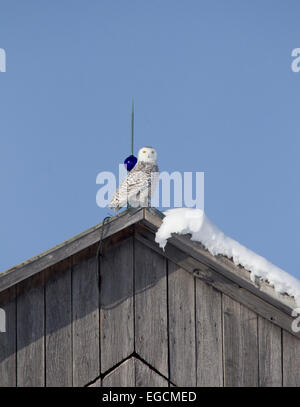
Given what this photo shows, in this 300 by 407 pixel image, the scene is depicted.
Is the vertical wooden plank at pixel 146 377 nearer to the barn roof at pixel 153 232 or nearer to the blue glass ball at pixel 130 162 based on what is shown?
the barn roof at pixel 153 232

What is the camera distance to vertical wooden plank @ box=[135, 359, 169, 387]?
454 cm

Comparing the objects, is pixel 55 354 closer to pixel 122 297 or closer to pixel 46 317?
pixel 46 317

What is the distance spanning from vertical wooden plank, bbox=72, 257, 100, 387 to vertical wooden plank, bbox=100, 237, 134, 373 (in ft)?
0.18

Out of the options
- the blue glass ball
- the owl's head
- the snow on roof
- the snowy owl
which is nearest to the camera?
the snow on roof

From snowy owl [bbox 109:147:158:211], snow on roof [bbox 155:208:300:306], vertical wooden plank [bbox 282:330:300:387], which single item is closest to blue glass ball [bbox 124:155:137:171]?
snowy owl [bbox 109:147:158:211]

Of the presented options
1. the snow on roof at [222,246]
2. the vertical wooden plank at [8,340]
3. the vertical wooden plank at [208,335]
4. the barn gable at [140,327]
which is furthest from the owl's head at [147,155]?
the vertical wooden plank at [8,340]

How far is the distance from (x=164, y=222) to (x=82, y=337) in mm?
1074

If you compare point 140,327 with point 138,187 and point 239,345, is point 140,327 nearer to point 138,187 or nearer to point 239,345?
point 239,345

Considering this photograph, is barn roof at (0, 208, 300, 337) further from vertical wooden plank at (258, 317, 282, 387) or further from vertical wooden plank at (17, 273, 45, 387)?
vertical wooden plank at (17, 273, 45, 387)

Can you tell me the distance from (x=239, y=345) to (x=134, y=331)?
2.60 feet

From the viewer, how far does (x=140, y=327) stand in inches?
180

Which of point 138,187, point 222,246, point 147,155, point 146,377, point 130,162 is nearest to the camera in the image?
point 222,246

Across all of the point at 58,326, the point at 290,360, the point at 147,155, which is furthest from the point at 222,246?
the point at 147,155
